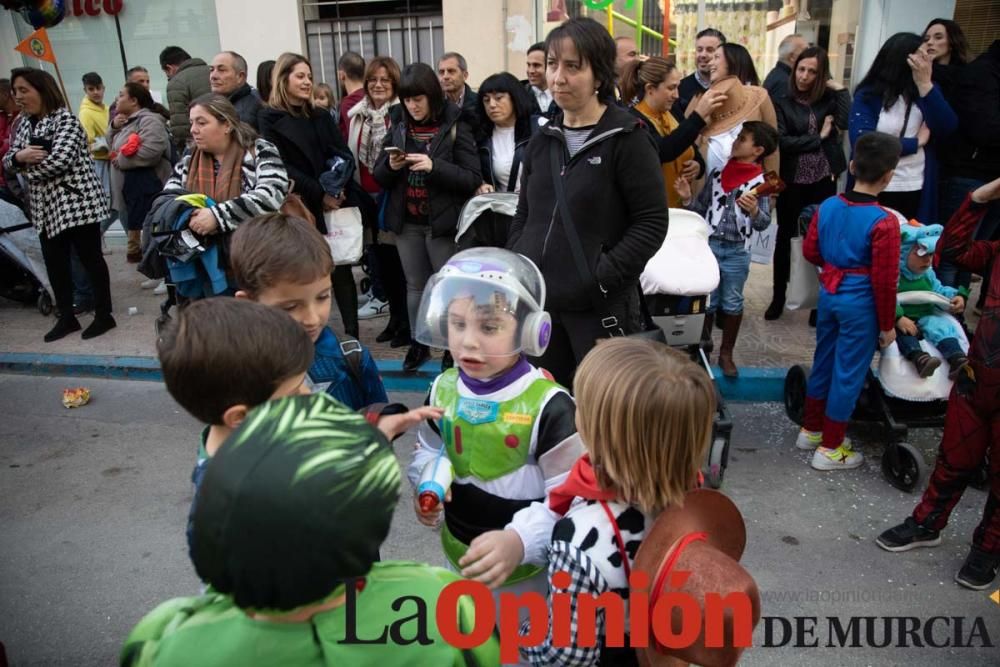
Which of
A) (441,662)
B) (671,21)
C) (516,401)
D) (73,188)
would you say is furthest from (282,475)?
(671,21)

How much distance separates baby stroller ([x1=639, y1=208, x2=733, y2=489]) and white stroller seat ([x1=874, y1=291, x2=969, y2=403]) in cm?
81

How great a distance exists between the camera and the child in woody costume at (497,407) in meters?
1.92

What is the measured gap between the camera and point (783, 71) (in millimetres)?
6090

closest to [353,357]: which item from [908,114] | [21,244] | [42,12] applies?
[908,114]

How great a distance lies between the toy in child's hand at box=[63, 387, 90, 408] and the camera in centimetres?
523

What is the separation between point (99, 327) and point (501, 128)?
3.83 m

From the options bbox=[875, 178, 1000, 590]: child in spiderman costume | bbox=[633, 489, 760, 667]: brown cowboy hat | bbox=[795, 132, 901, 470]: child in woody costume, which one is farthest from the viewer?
bbox=[795, 132, 901, 470]: child in woody costume

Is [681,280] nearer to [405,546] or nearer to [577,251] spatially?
[577,251]

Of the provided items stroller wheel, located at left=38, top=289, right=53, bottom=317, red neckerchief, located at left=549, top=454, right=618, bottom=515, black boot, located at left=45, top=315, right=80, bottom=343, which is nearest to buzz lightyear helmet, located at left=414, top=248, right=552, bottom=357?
red neckerchief, located at left=549, top=454, right=618, bottom=515

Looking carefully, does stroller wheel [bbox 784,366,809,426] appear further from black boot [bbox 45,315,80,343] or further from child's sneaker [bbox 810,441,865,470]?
black boot [bbox 45,315,80,343]

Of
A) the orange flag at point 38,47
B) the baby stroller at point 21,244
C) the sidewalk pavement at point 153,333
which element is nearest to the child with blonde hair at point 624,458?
the sidewalk pavement at point 153,333

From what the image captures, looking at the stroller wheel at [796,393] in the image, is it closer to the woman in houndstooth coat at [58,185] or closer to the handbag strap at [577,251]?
the handbag strap at [577,251]

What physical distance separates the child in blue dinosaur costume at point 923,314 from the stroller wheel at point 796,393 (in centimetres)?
62

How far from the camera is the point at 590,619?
1444 millimetres
